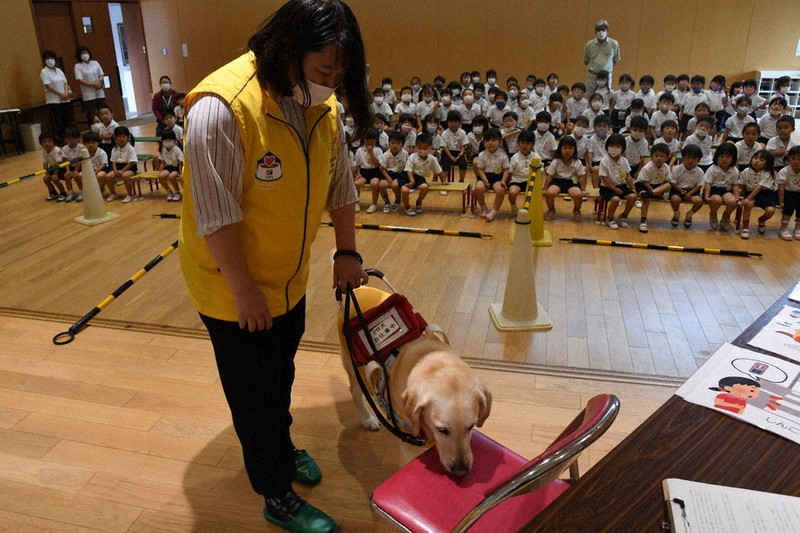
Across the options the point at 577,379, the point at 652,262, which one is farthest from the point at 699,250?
the point at 577,379

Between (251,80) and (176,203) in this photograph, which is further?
(176,203)

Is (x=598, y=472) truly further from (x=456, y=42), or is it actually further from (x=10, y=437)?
(x=456, y=42)

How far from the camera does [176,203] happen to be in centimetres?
728

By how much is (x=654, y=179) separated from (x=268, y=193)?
18.1ft

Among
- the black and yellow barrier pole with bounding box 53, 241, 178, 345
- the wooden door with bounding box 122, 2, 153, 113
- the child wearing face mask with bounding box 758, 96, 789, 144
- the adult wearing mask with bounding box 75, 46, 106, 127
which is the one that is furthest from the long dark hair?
the wooden door with bounding box 122, 2, 153, 113

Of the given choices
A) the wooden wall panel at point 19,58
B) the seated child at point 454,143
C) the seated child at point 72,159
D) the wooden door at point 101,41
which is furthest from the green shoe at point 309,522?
the wooden door at point 101,41

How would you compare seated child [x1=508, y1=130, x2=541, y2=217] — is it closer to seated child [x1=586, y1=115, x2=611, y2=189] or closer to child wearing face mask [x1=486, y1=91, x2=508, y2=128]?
seated child [x1=586, y1=115, x2=611, y2=189]

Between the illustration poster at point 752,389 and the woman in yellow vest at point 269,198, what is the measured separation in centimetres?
120

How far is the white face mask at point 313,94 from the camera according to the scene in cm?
159

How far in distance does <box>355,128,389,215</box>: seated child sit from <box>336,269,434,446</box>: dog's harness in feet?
15.3

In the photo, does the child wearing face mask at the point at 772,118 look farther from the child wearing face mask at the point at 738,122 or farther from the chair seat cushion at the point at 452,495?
the chair seat cushion at the point at 452,495

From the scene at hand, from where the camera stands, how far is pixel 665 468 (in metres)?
1.30

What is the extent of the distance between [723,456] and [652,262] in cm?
402

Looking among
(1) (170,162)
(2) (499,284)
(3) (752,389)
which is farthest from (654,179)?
(1) (170,162)
